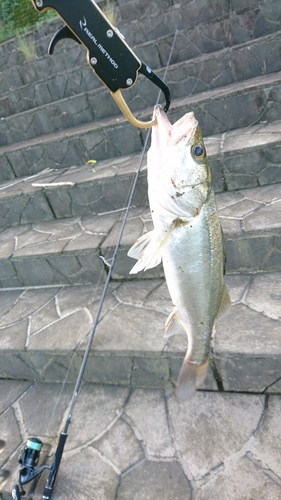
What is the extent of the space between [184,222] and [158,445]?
1.90 metres

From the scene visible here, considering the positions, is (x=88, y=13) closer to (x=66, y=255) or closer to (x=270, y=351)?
(x=270, y=351)

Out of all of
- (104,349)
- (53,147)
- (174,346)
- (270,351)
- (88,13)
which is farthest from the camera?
(53,147)

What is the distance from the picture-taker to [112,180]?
4465 millimetres

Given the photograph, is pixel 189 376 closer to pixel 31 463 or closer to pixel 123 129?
pixel 31 463

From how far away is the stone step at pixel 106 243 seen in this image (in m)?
3.29

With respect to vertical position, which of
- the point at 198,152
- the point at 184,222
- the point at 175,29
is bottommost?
the point at 184,222

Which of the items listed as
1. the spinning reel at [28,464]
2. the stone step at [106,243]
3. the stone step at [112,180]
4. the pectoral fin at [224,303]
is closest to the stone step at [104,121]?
the stone step at [112,180]

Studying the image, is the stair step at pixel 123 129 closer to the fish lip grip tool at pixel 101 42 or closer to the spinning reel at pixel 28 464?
the fish lip grip tool at pixel 101 42

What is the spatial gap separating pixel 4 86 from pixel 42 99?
1283 millimetres

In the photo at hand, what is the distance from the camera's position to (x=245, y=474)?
7.47 feet

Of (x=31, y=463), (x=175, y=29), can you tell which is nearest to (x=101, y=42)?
(x=31, y=463)

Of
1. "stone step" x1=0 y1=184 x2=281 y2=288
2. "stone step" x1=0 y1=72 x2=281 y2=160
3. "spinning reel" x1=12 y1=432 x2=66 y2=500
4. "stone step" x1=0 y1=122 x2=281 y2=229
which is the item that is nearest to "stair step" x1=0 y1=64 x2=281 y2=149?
"stone step" x1=0 y1=72 x2=281 y2=160

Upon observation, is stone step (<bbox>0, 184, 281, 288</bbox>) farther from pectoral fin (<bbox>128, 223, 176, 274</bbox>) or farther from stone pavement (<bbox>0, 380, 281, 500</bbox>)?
pectoral fin (<bbox>128, 223, 176, 274</bbox>)

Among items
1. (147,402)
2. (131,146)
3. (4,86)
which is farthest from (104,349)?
(4,86)
